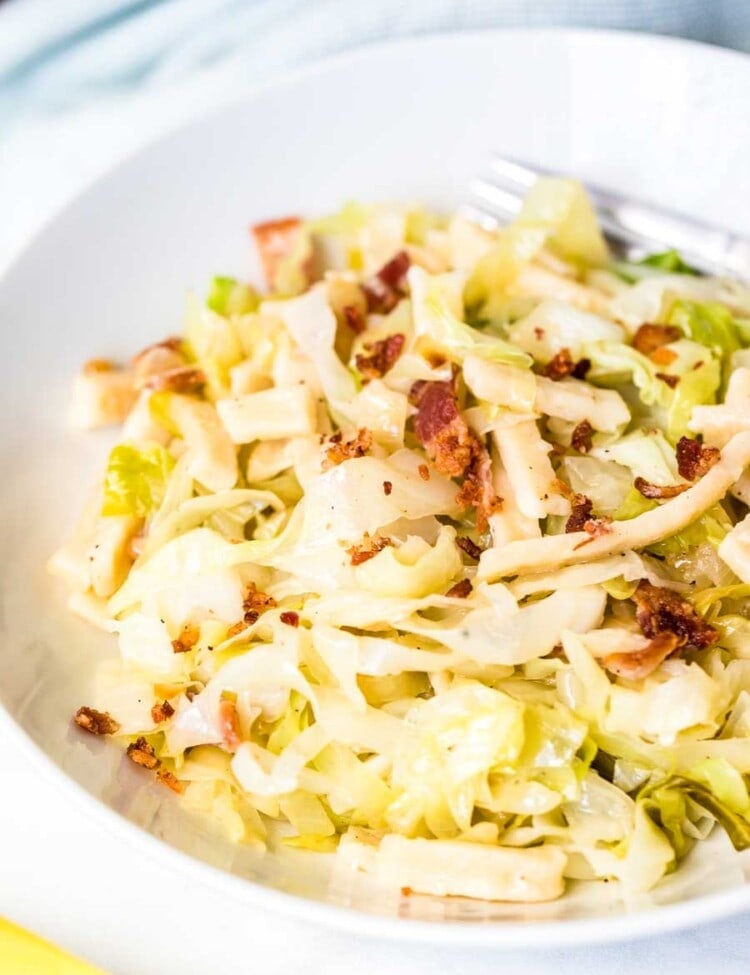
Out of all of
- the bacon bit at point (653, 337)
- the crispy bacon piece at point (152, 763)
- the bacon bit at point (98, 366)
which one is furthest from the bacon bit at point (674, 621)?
the bacon bit at point (98, 366)

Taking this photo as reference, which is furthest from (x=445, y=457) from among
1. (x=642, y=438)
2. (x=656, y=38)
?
(x=656, y=38)

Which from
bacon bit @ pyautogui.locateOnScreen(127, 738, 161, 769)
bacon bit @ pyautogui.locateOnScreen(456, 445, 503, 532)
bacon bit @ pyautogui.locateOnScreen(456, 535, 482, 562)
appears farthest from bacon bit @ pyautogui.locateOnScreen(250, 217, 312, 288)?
bacon bit @ pyautogui.locateOnScreen(127, 738, 161, 769)

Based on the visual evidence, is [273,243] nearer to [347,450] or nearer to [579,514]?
[347,450]

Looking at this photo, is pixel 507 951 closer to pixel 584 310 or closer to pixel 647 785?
pixel 647 785

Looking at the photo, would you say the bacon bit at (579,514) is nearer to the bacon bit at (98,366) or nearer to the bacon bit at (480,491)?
the bacon bit at (480,491)

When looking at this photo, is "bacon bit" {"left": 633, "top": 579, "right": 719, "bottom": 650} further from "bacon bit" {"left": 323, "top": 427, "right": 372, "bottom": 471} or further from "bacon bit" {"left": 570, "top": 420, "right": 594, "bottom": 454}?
"bacon bit" {"left": 323, "top": 427, "right": 372, "bottom": 471}
